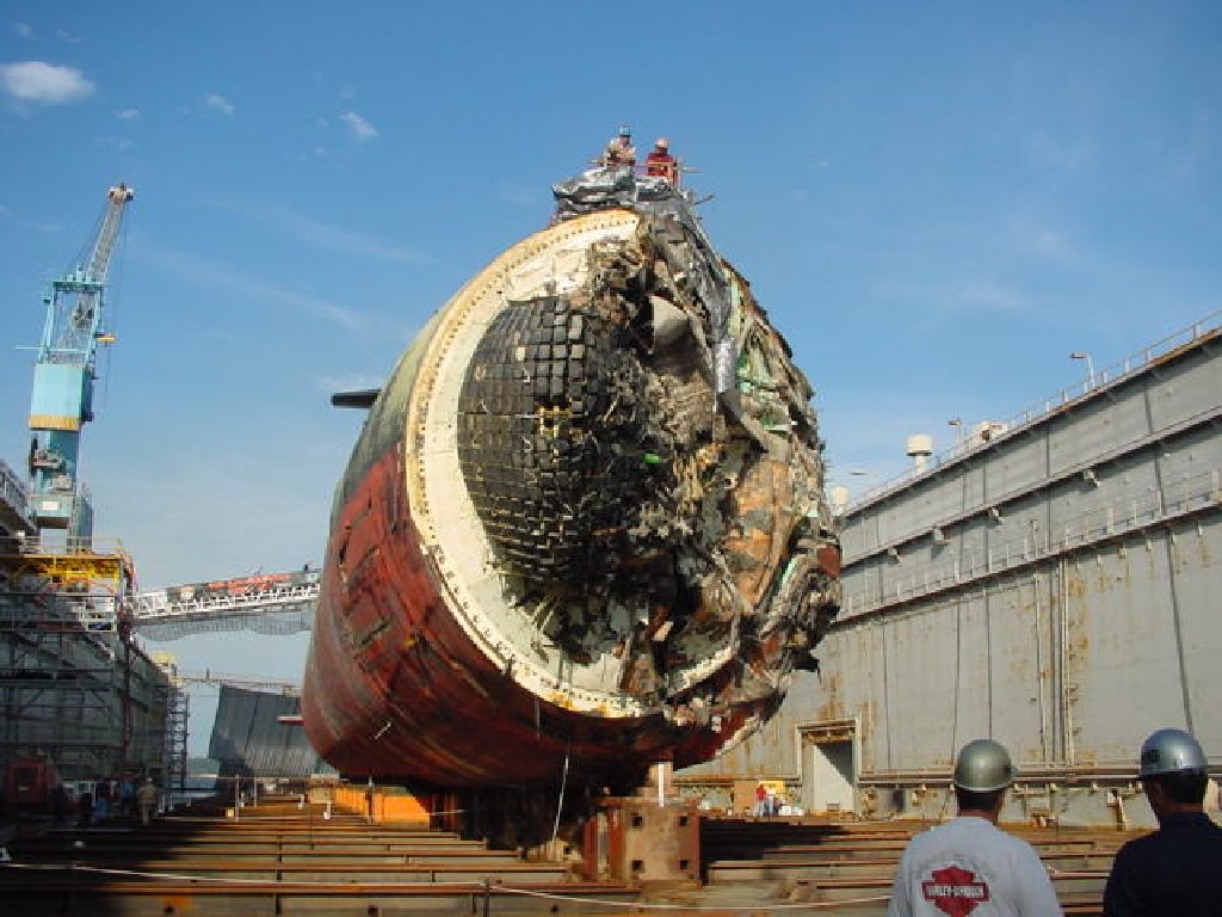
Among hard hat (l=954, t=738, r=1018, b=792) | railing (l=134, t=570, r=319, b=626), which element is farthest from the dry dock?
railing (l=134, t=570, r=319, b=626)

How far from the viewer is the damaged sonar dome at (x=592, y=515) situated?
771 centimetres

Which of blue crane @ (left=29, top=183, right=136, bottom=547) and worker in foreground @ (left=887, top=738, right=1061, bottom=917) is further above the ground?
blue crane @ (left=29, top=183, right=136, bottom=547)

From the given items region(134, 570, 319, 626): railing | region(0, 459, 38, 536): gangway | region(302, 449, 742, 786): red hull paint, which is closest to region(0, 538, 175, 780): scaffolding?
region(0, 459, 38, 536): gangway

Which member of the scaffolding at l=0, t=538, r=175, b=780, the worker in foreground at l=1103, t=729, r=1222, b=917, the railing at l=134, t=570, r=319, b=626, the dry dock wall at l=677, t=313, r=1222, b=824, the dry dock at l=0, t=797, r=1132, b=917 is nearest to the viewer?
the worker in foreground at l=1103, t=729, r=1222, b=917

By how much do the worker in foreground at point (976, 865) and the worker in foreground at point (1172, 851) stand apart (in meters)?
0.43

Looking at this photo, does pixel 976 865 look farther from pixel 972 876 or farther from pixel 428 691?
pixel 428 691

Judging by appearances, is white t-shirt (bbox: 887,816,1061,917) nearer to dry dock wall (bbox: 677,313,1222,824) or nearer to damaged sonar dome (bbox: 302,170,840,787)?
damaged sonar dome (bbox: 302,170,840,787)

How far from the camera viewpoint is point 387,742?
10625 mm

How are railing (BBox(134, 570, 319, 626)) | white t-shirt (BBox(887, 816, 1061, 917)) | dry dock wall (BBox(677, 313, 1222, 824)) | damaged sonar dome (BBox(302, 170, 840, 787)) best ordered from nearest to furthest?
white t-shirt (BBox(887, 816, 1061, 917))
damaged sonar dome (BBox(302, 170, 840, 787))
dry dock wall (BBox(677, 313, 1222, 824))
railing (BBox(134, 570, 319, 626))

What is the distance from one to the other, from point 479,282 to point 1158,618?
53.4 ft

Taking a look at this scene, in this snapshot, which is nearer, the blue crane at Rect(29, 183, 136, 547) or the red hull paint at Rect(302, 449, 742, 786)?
the red hull paint at Rect(302, 449, 742, 786)

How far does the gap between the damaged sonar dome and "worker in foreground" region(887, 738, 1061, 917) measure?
4.44 m

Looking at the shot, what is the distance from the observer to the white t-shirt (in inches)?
119

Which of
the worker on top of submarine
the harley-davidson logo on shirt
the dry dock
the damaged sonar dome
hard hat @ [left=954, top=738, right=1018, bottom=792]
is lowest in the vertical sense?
the dry dock
